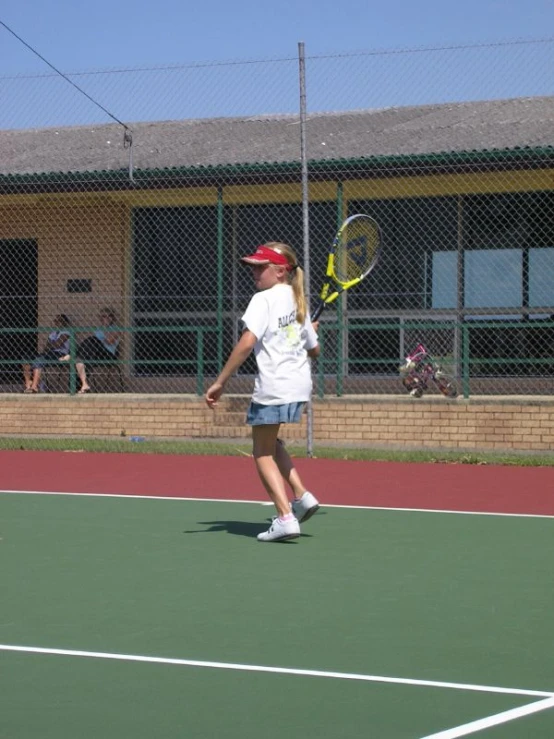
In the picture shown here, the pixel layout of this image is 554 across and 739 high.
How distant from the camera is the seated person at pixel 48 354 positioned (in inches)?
731

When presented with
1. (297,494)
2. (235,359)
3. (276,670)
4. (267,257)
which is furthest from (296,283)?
(276,670)

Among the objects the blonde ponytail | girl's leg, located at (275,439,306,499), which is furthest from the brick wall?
the blonde ponytail

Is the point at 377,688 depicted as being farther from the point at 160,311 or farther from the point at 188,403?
the point at 160,311

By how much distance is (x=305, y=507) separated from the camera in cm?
859

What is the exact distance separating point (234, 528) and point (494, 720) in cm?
469

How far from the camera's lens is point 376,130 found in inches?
802

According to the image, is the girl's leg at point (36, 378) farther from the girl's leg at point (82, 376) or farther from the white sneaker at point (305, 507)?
the white sneaker at point (305, 507)

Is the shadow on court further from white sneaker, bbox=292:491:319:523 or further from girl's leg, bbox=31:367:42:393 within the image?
girl's leg, bbox=31:367:42:393

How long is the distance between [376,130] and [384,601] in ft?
47.8

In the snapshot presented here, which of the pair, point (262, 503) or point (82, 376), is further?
point (82, 376)

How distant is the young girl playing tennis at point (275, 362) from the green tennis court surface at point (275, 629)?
317 mm

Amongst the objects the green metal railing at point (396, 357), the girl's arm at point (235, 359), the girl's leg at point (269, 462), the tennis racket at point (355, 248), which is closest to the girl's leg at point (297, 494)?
the girl's leg at point (269, 462)

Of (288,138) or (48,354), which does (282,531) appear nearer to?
(48,354)

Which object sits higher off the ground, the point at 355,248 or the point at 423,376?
the point at 355,248
